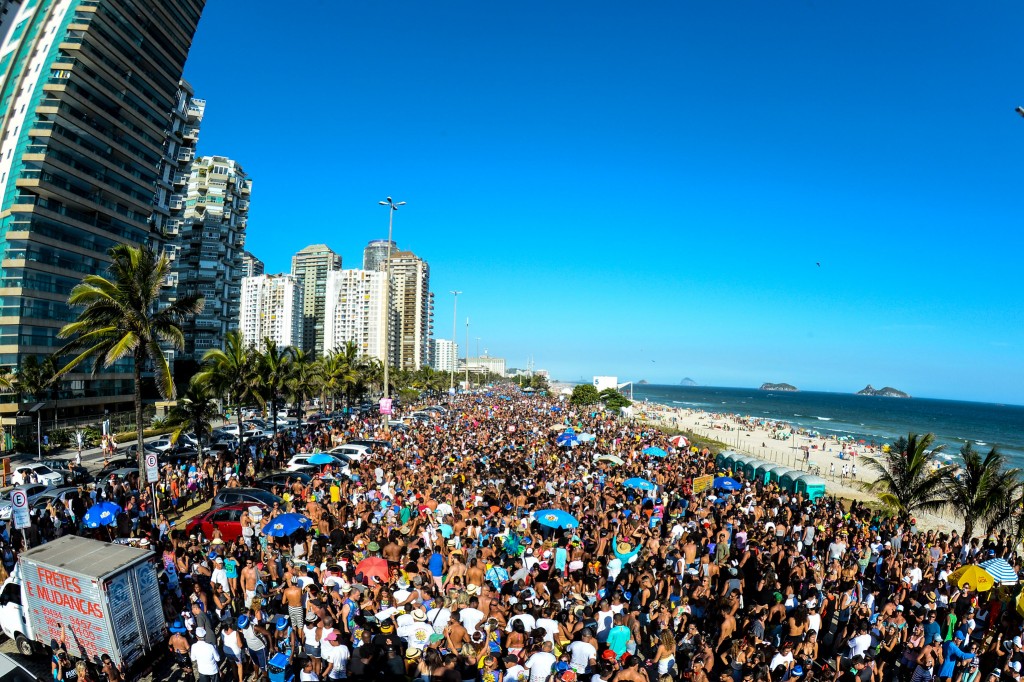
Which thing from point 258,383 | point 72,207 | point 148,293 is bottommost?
point 258,383

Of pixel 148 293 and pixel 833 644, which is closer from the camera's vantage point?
pixel 833 644

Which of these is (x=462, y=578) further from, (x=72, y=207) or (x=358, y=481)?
(x=72, y=207)

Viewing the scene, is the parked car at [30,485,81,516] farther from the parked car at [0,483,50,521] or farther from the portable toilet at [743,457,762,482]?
the portable toilet at [743,457,762,482]

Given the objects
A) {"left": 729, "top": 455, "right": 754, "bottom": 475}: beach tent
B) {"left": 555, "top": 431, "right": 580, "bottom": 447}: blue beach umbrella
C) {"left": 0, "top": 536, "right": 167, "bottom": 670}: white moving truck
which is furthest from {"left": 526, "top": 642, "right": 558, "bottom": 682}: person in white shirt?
{"left": 555, "top": 431, "right": 580, "bottom": 447}: blue beach umbrella

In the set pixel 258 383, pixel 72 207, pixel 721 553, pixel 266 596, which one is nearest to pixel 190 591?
pixel 266 596

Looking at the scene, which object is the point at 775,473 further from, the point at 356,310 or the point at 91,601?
the point at 356,310
